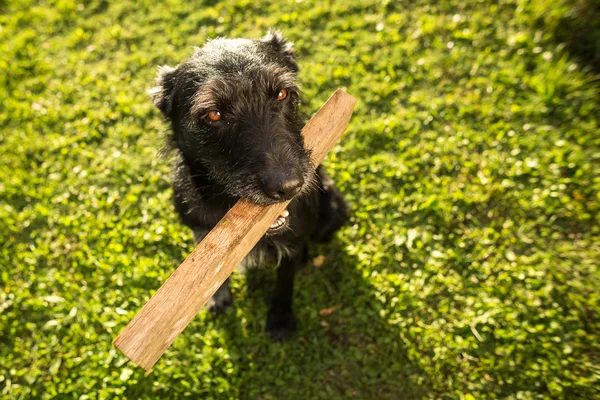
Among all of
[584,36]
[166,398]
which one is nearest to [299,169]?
[166,398]

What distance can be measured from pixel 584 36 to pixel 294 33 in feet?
14.2

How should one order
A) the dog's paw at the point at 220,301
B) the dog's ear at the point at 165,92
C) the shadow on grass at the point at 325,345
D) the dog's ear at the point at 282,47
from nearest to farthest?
the dog's ear at the point at 165,92, the dog's ear at the point at 282,47, the shadow on grass at the point at 325,345, the dog's paw at the point at 220,301

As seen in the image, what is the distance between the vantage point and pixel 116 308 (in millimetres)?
4598

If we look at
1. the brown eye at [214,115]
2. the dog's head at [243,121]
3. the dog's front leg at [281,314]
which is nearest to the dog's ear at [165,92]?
the dog's head at [243,121]

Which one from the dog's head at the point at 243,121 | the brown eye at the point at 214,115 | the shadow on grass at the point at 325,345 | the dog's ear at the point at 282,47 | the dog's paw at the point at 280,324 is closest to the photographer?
the dog's head at the point at 243,121

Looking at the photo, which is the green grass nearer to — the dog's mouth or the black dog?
the black dog

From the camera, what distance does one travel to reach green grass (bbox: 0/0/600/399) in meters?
4.16

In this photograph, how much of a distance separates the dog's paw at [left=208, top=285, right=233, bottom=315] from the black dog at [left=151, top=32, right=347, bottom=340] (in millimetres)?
896

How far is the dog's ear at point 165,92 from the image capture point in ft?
11.2

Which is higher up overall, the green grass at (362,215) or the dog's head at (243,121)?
the dog's head at (243,121)

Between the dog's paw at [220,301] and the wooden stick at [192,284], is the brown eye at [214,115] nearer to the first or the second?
the wooden stick at [192,284]

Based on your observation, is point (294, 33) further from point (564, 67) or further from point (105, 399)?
point (105, 399)

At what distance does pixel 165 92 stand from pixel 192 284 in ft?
5.90

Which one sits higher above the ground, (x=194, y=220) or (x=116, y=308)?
(x=194, y=220)
